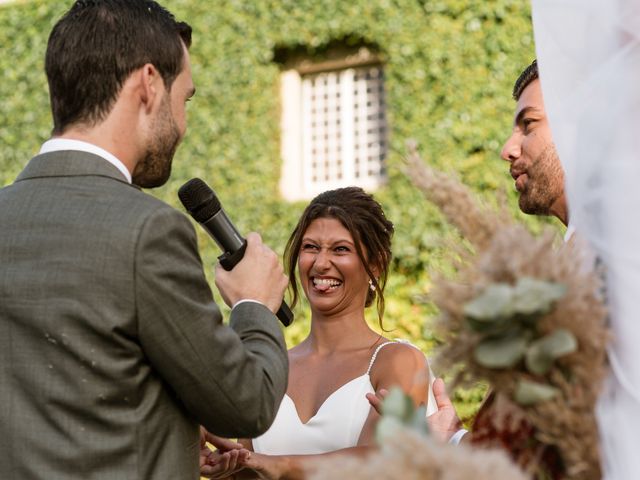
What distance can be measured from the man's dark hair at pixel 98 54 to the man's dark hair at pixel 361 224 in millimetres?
1704

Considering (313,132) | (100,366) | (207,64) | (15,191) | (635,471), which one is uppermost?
(207,64)

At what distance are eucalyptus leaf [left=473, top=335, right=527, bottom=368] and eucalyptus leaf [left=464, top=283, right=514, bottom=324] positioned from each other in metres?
0.05

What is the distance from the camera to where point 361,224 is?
3.88 meters

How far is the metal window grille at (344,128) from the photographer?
926cm

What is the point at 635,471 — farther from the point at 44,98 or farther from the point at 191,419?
the point at 44,98

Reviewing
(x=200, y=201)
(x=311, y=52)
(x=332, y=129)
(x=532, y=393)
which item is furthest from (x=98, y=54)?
(x=332, y=129)

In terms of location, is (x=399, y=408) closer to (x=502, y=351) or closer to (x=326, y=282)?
(x=502, y=351)

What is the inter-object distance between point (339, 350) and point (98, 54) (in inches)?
79.7

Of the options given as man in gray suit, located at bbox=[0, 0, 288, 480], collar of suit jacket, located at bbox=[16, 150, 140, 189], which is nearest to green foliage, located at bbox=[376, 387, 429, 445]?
man in gray suit, located at bbox=[0, 0, 288, 480]

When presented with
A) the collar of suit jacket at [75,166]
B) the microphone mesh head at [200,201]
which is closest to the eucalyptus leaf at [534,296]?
the collar of suit jacket at [75,166]

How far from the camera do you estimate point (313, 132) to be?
9.59m

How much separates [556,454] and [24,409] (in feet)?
3.97

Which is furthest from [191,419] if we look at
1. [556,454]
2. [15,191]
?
[556,454]

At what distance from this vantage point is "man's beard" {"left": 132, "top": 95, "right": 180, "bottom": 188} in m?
2.27
